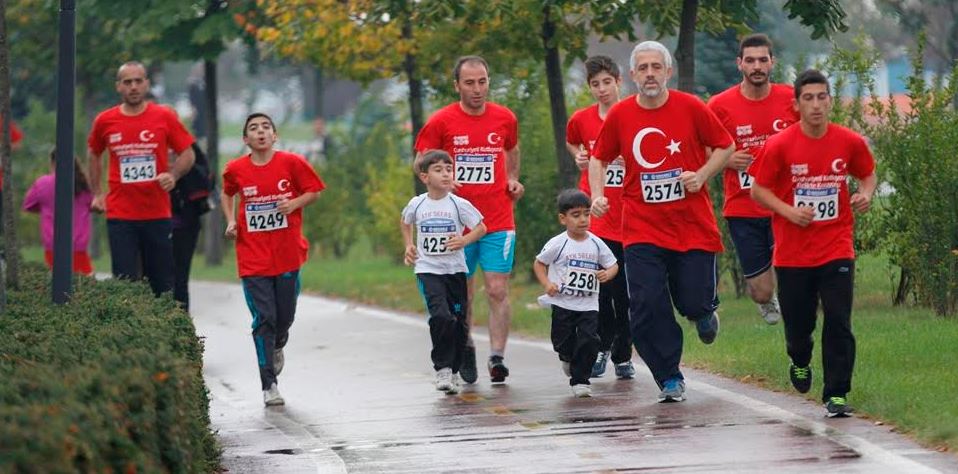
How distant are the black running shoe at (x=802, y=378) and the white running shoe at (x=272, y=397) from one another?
321cm

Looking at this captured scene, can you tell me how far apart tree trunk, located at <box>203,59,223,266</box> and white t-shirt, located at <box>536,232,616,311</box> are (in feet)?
57.0

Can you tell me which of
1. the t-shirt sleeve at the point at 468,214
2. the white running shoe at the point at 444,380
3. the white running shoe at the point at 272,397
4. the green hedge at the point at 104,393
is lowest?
the white running shoe at the point at 272,397

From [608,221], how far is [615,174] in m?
0.29

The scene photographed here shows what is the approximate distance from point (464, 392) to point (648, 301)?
1663 millimetres

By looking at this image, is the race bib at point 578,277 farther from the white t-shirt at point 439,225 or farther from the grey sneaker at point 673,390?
the grey sneaker at point 673,390

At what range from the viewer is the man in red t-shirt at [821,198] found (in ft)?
32.9

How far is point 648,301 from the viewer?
10969 mm

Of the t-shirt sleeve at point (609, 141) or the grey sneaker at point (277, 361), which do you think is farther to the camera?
the grey sneaker at point (277, 361)

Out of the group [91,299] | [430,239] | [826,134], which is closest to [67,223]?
[91,299]

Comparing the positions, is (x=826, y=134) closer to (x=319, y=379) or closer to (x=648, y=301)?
(x=648, y=301)

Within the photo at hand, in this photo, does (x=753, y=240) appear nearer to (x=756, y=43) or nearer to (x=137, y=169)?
(x=756, y=43)

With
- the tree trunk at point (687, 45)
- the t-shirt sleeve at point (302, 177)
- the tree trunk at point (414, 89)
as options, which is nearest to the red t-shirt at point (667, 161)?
the t-shirt sleeve at point (302, 177)

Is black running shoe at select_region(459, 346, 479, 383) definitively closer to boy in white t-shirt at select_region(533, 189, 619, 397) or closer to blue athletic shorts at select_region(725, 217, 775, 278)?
boy in white t-shirt at select_region(533, 189, 619, 397)

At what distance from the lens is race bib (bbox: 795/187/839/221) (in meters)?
10.1
